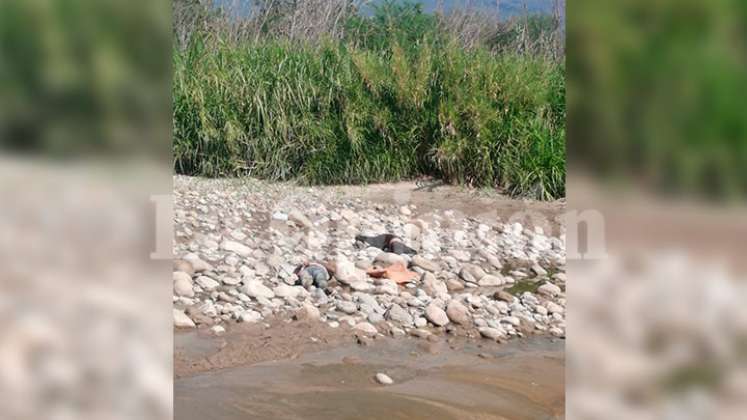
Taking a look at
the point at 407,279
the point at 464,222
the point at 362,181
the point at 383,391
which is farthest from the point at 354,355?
the point at 362,181

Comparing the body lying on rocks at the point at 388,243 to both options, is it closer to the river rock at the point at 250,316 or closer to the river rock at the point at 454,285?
the river rock at the point at 454,285

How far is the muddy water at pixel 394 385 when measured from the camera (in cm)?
244

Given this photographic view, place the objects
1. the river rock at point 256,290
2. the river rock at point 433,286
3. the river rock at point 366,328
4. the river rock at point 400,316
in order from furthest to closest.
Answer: the river rock at point 433,286
the river rock at point 256,290
the river rock at point 400,316
the river rock at point 366,328

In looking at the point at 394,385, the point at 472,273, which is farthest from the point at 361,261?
the point at 394,385

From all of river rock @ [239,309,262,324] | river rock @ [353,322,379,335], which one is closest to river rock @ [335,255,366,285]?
river rock @ [353,322,379,335]

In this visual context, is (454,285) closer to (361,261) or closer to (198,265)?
(361,261)

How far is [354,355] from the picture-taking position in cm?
309

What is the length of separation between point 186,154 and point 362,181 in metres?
1.37
